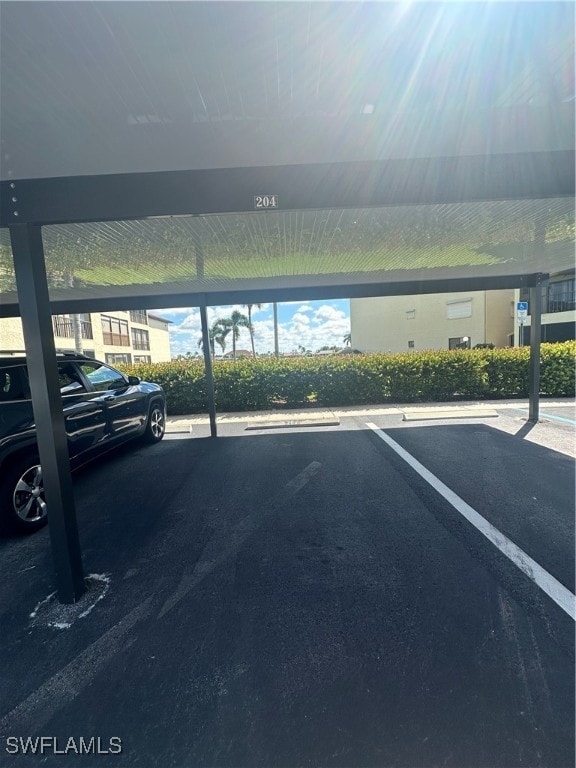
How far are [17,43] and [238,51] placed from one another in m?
1.19

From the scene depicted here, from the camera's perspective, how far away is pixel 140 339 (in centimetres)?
3900

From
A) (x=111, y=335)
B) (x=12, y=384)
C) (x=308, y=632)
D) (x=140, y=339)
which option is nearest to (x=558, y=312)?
(x=308, y=632)

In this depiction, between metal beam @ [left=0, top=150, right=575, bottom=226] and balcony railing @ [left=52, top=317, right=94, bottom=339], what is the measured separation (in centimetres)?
2109

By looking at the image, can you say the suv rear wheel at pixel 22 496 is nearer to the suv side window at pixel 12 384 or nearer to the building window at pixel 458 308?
the suv side window at pixel 12 384

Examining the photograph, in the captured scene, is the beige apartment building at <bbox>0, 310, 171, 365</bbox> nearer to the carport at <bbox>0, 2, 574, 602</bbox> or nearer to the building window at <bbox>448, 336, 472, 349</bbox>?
the carport at <bbox>0, 2, 574, 602</bbox>

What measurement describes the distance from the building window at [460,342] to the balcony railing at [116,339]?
89.4ft

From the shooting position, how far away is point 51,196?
244 centimetres

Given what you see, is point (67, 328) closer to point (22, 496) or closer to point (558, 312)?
point (22, 496)

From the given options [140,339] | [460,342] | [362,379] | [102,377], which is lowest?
[362,379]

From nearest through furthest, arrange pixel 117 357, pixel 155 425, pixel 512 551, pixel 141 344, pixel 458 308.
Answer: pixel 512 551, pixel 155 425, pixel 458 308, pixel 117 357, pixel 141 344

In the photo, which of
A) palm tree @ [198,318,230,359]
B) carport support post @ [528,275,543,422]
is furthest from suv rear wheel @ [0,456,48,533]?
palm tree @ [198,318,230,359]

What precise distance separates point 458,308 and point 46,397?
101 ft

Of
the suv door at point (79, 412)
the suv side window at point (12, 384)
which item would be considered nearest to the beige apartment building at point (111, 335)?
the suv door at point (79, 412)

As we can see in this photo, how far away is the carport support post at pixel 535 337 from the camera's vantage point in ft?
24.2
